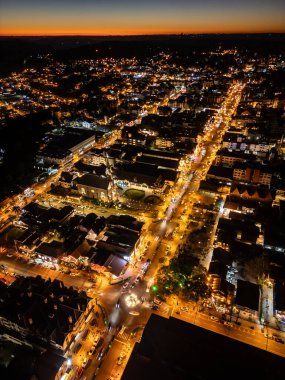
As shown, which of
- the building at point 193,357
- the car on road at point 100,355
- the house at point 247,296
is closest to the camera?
the building at point 193,357

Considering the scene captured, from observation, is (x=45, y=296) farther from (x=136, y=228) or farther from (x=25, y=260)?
(x=136, y=228)

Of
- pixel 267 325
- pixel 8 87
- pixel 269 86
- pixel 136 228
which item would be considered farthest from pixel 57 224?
pixel 8 87

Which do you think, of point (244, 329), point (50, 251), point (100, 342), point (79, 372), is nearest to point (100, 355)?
point (100, 342)

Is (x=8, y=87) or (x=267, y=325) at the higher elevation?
(x=8, y=87)

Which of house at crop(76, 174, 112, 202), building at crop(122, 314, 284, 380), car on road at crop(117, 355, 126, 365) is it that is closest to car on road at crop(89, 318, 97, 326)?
car on road at crop(117, 355, 126, 365)

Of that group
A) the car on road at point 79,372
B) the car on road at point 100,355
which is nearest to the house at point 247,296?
the car on road at point 100,355

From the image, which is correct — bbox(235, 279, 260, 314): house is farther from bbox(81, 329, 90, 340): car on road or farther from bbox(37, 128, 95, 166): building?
bbox(37, 128, 95, 166): building

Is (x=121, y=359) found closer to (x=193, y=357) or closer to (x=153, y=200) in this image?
(x=193, y=357)

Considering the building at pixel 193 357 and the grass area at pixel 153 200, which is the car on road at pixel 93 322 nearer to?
the building at pixel 193 357
